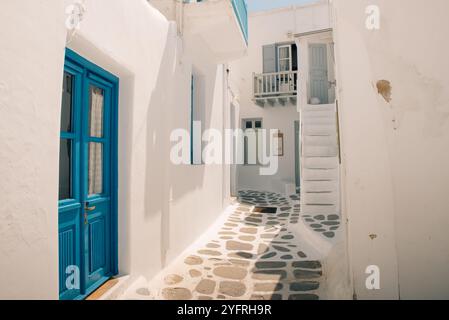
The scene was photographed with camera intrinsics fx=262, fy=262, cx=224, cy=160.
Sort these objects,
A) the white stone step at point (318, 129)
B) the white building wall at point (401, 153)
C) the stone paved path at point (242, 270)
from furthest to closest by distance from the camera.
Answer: the white stone step at point (318, 129), the stone paved path at point (242, 270), the white building wall at point (401, 153)

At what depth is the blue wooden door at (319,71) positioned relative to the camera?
10.4 meters

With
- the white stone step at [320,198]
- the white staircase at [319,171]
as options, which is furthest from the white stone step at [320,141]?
the white stone step at [320,198]

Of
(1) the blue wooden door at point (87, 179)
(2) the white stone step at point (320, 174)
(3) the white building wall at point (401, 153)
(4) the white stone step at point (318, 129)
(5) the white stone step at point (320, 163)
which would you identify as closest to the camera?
(3) the white building wall at point (401, 153)

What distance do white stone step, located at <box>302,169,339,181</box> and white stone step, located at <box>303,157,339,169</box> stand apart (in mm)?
130

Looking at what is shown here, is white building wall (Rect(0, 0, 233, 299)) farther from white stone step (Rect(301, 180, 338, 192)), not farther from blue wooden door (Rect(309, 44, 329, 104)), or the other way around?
blue wooden door (Rect(309, 44, 329, 104))

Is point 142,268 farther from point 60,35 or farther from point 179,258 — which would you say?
point 60,35

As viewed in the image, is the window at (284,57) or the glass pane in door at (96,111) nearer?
the glass pane in door at (96,111)

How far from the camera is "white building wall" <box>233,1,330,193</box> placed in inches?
506

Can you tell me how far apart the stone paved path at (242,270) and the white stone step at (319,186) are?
3.31 ft

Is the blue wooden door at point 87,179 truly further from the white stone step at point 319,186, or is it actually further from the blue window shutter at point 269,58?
the blue window shutter at point 269,58

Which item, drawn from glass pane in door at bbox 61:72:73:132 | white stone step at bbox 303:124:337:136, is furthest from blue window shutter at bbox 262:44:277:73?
glass pane in door at bbox 61:72:73:132

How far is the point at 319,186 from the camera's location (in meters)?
6.76
